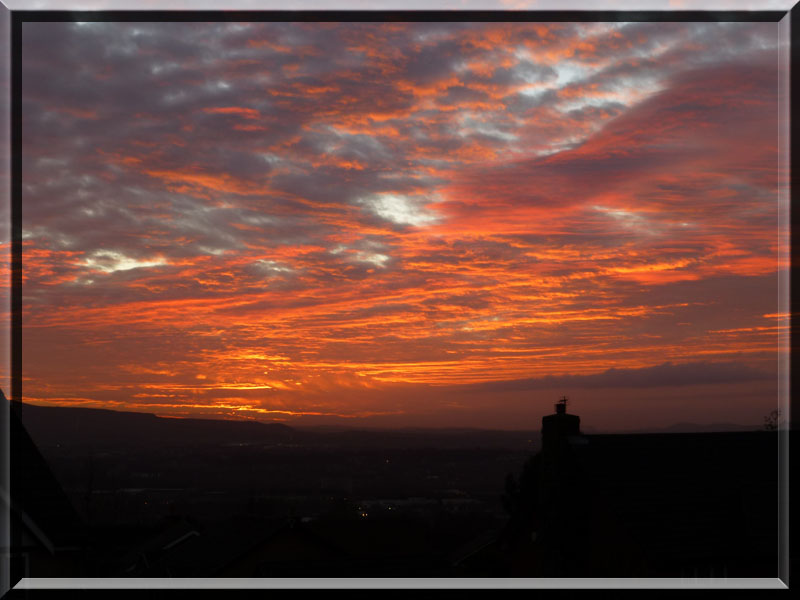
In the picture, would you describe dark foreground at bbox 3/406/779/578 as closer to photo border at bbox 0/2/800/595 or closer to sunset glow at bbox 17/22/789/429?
sunset glow at bbox 17/22/789/429

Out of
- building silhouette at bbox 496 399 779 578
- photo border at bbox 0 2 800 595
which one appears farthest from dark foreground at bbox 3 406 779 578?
photo border at bbox 0 2 800 595

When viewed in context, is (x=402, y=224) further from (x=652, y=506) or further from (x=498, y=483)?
(x=652, y=506)

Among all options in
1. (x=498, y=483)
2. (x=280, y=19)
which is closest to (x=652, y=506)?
(x=498, y=483)

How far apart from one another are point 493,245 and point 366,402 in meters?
3.04

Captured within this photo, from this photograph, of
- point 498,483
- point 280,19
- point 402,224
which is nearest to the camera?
point 280,19

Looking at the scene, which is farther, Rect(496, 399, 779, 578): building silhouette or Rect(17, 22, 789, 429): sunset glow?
Rect(496, 399, 779, 578): building silhouette

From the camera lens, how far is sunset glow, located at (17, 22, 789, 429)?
859cm

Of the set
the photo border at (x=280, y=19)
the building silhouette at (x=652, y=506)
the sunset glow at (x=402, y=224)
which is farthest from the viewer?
the building silhouette at (x=652, y=506)

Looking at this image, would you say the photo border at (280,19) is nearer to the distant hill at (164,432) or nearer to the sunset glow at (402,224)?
the sunset glow at (402,224)

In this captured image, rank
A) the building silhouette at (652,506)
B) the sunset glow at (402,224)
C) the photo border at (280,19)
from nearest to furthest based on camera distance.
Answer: the photo border at (280,19) → the sunset glow at (402,224) → the building silhouette at (652,506)

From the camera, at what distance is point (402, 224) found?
1070cm

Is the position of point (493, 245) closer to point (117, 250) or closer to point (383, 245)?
point (383, 245)

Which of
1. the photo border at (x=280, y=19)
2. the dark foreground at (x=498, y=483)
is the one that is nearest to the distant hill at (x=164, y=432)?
the dark foreground at (x=498, y=483)

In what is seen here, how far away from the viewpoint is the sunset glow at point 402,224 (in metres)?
8.59
